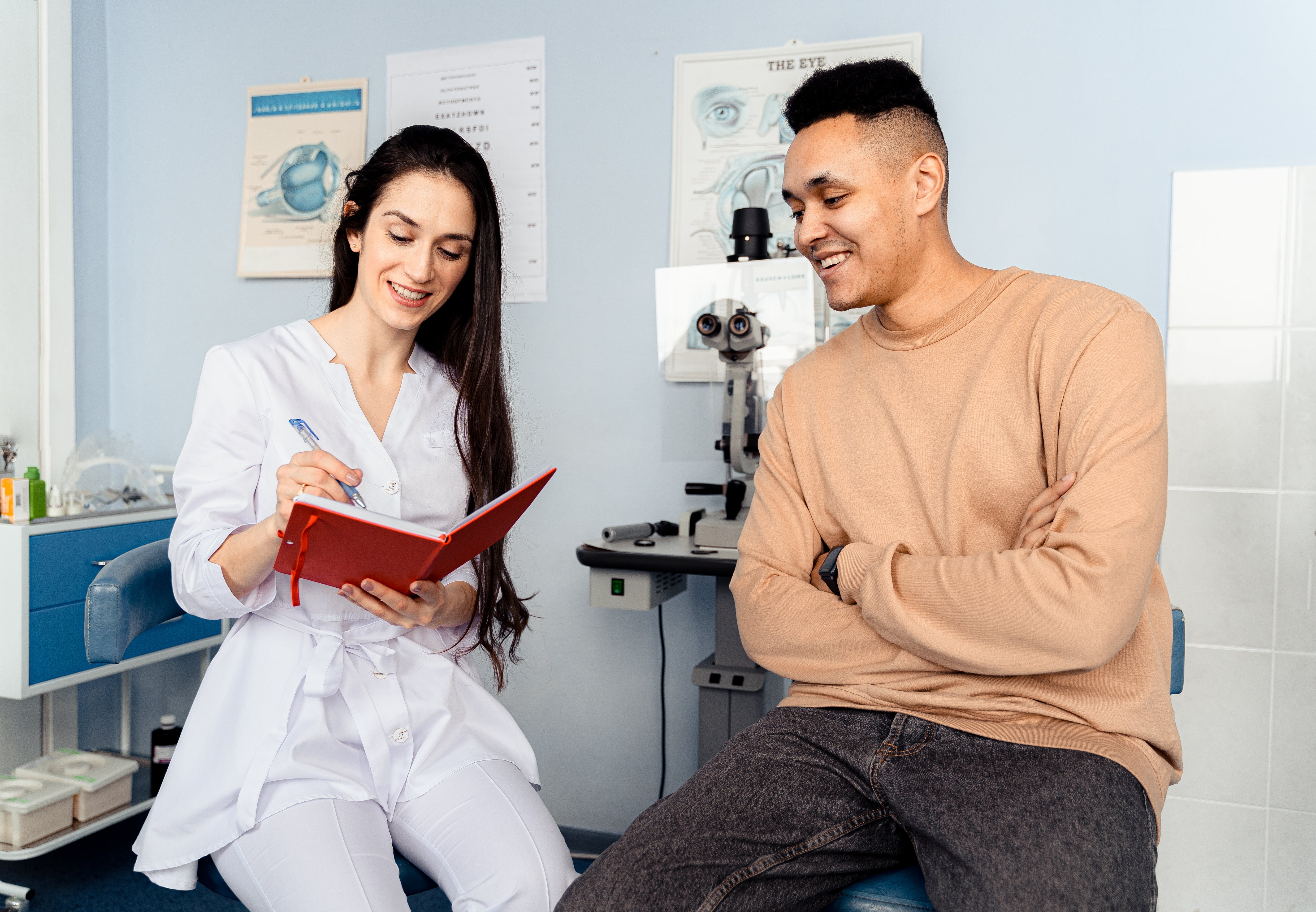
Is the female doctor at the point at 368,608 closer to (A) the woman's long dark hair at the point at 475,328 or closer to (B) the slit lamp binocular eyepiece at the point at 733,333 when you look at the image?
(A) the woman's long dark hair at the point at 475,328

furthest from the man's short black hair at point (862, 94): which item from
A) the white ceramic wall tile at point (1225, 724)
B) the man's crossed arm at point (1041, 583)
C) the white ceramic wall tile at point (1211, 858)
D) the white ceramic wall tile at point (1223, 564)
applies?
the white ceramic wall tile at point (1211, 858)

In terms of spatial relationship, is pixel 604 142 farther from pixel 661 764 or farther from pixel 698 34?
pixel 661 764

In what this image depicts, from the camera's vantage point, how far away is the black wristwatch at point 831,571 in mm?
1197

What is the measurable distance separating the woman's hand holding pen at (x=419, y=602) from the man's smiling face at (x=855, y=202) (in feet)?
2.24

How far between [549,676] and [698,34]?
5.43ft

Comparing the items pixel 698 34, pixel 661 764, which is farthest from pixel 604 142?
pixel 661 764

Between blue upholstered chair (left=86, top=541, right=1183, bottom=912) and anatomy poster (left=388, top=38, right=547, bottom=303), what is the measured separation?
1.33 m

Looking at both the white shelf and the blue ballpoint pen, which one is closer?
the blue ballpoint pen

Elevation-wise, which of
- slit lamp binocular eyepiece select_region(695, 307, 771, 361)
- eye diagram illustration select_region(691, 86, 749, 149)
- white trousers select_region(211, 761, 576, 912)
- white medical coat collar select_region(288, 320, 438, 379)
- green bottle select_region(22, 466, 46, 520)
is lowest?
white trousers select_region(211, 761, 576, 912)

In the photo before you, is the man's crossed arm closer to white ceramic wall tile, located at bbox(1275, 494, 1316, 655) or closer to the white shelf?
white ceramic wall tile, located at bbox(1275, 494, 1316, 655)

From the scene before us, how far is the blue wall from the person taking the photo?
192 centimetres

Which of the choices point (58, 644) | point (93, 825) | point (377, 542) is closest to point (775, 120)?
point (377, 542)

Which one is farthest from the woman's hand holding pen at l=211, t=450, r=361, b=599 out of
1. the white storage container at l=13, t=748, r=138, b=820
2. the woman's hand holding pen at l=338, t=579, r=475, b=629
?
the white storage container at l=13, t=748, r=138, b=820

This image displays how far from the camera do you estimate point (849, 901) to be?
1009 mm
